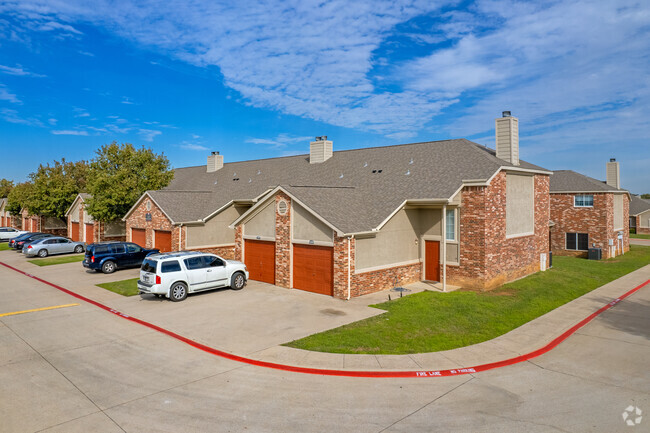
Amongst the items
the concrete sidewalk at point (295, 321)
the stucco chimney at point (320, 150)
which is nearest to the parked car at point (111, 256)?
the concrete sidewalk at point (295, 321)

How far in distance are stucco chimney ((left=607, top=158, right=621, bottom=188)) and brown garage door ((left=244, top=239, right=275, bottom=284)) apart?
109 feet

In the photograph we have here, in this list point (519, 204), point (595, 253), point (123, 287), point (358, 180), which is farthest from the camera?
point (595, 253)

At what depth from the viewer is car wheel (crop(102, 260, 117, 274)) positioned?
23.4 m

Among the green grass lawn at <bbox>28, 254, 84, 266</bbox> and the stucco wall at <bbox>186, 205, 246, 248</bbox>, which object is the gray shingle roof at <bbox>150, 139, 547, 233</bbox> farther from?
the green grass lawn at <bbox>28, 254, 84, 266</bbox>

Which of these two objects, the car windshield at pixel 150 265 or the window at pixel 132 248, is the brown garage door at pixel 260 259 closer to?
the car windshield at pixel 150 265

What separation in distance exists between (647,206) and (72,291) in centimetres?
7308

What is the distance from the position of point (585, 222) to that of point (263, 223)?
27530mm

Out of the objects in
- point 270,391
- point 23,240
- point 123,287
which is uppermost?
point 23,240

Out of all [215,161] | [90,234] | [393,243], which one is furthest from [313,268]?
[90,234]

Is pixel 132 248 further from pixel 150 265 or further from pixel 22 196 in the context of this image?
pixel 22 196

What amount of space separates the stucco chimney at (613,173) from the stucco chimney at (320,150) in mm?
26452

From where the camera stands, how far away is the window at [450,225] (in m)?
19.3

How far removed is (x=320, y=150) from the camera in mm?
29609

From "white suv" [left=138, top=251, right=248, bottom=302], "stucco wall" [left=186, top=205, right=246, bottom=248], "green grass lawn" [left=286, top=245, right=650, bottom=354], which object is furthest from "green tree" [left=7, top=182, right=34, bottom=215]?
"green grass lawn" [left=286, top=245, right=650, bottom=354]
